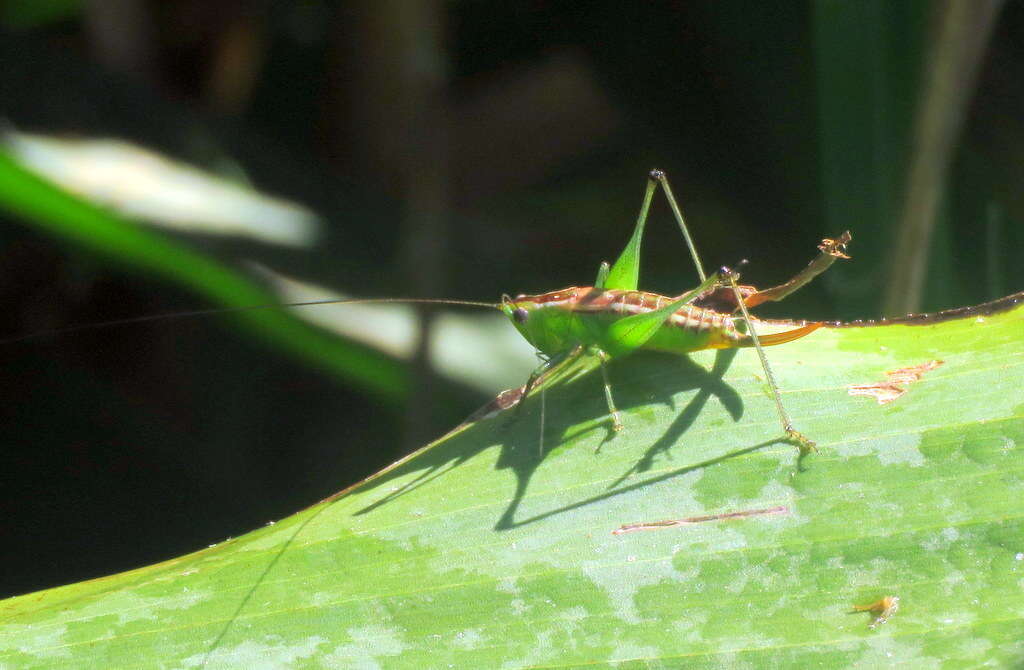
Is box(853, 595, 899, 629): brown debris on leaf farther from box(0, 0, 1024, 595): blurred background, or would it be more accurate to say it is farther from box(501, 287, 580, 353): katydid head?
box(0, 0, 1024, 595): blurred background

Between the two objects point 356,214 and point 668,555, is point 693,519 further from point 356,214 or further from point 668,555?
point 356,214

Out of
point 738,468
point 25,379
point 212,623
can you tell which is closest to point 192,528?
point 25,379

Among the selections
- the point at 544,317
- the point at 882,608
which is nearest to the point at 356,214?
the point at 544,317

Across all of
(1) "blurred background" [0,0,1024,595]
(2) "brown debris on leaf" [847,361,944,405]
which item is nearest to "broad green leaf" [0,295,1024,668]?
(2) "brown debris on leaf" [847,361,944,405]

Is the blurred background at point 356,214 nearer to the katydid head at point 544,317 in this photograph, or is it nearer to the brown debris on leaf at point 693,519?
the katydid head at point 544,317

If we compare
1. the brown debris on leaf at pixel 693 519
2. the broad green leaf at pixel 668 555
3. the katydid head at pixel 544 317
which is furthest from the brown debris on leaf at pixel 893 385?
the katydid head at pixel 544 317

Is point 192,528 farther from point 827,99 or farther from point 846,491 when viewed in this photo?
point 827,99
